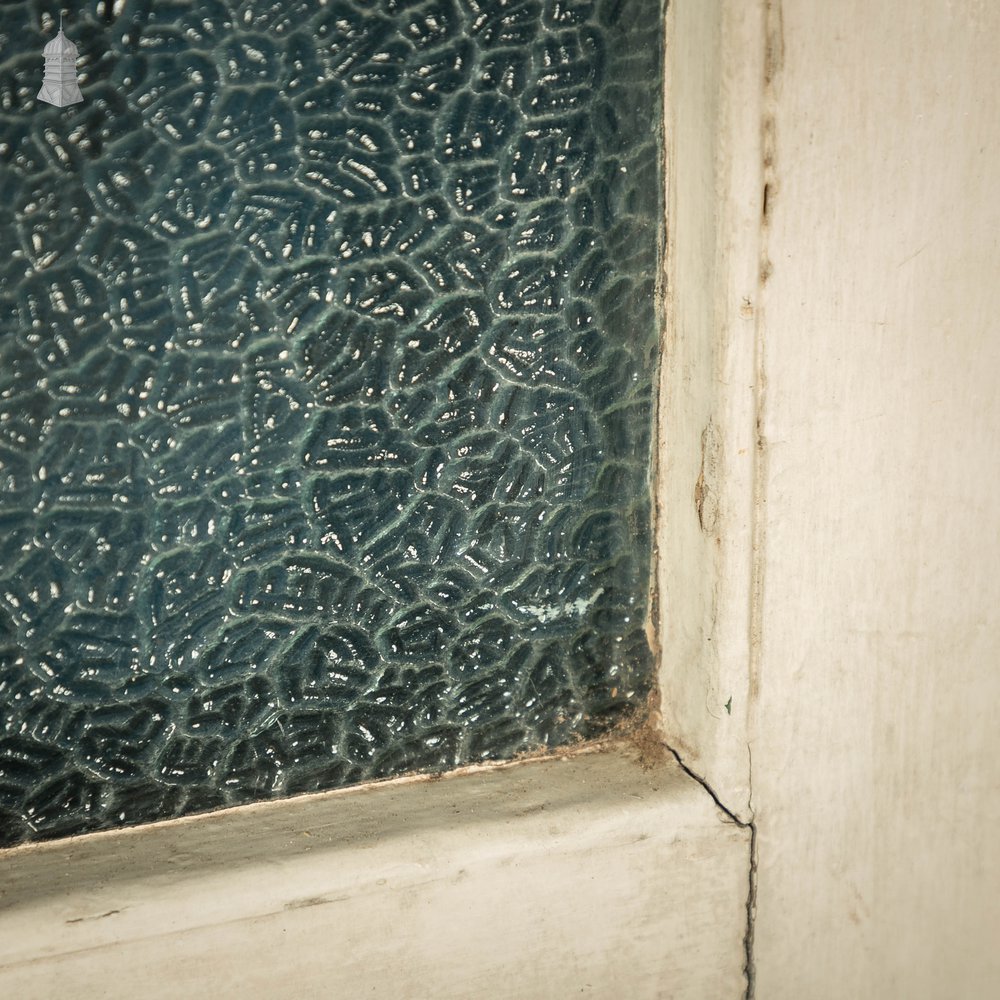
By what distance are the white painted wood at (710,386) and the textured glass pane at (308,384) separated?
0.03m

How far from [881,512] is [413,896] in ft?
1.41

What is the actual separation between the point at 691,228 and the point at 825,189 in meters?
0.09

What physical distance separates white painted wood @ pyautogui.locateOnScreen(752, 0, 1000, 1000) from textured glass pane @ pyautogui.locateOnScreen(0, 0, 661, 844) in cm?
12

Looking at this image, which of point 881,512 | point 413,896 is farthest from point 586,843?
point 881,512

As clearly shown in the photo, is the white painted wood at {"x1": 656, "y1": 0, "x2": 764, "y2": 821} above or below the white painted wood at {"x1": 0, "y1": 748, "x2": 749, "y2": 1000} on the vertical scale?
above

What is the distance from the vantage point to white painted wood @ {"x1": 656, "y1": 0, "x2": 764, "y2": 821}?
27.1 inches

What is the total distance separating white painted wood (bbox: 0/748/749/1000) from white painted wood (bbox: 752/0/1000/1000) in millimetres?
76

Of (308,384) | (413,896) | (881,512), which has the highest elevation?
(308,384)

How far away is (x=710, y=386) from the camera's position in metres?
0.72

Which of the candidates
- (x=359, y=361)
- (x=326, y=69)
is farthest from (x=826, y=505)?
(x=326, y=69)

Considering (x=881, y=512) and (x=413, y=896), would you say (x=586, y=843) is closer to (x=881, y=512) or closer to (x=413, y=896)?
(x=413, y=896)

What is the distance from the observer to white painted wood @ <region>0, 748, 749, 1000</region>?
0.66 m

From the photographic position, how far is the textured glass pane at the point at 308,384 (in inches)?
24.9

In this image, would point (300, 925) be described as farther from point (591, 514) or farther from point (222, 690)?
point (591, 514)
